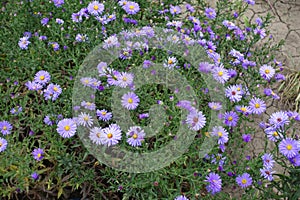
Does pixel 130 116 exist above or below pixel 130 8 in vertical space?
below

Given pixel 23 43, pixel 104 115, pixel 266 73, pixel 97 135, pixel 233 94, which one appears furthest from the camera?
pixel 23 43

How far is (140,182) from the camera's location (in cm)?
192

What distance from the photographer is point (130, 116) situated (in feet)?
6.71

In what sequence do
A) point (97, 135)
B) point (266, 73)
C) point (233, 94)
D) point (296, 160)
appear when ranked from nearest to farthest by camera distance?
1. point (296, 160)
2. point (97, 135)
3. point (233, 94)
4. point (266, 73)

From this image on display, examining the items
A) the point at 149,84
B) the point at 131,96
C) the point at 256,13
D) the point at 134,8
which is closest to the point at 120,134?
the point at 131,96

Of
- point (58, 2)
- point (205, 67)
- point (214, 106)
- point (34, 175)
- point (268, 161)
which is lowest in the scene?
point (34, 175)

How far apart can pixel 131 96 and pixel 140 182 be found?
0.45m

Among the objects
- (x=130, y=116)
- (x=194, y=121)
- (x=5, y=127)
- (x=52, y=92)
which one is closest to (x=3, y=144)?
(x=5, y=127)

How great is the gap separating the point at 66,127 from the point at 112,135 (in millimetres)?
248

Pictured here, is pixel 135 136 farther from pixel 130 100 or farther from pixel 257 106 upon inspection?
pixel 257 106

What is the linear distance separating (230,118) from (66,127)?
2.88 ft

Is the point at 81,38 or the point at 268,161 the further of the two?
the point at 81,38

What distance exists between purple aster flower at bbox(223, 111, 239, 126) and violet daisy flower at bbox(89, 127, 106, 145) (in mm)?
675

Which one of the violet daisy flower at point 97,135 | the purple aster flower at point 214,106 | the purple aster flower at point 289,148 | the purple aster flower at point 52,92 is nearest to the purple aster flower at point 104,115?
the violet daisy flower at point 97,135
